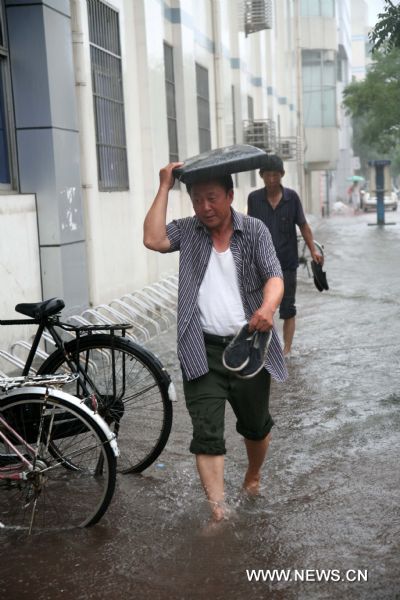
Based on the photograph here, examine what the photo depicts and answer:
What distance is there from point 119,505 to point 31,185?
16.2 feet

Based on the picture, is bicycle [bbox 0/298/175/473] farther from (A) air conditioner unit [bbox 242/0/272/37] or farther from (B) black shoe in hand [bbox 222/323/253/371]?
(A) air conditioner unit [bbox 242/0/272/37]

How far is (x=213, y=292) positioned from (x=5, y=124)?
520 centimetres

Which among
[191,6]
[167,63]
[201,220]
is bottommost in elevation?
[201,220]

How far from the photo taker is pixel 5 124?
29.6 ft

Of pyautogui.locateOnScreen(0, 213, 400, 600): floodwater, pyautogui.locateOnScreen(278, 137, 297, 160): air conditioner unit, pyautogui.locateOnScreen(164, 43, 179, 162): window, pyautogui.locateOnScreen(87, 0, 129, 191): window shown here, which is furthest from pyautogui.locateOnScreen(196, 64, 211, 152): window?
pyautogui.locateOnScreen(0, 213, 400, 600): floodwater

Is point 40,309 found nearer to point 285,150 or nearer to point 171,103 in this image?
point 171,103

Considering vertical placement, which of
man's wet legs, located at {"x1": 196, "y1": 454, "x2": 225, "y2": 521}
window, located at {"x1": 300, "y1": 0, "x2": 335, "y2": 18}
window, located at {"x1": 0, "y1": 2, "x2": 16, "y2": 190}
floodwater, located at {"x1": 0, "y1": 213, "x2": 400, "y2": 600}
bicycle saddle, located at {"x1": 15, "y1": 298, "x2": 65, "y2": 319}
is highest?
window, located at {"x1": 300, "y1": 0, "x2": 335, "y2": 18}

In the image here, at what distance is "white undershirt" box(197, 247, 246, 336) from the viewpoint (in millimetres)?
4480

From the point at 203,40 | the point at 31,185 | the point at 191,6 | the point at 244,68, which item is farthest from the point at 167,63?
the point at 244,68

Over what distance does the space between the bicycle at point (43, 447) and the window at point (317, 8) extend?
43.6 m

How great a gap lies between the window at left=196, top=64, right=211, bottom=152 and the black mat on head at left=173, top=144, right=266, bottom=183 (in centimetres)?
1343

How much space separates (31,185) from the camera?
913cm

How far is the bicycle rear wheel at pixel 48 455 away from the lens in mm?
4477

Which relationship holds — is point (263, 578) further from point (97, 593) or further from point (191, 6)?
point (191, 6)
